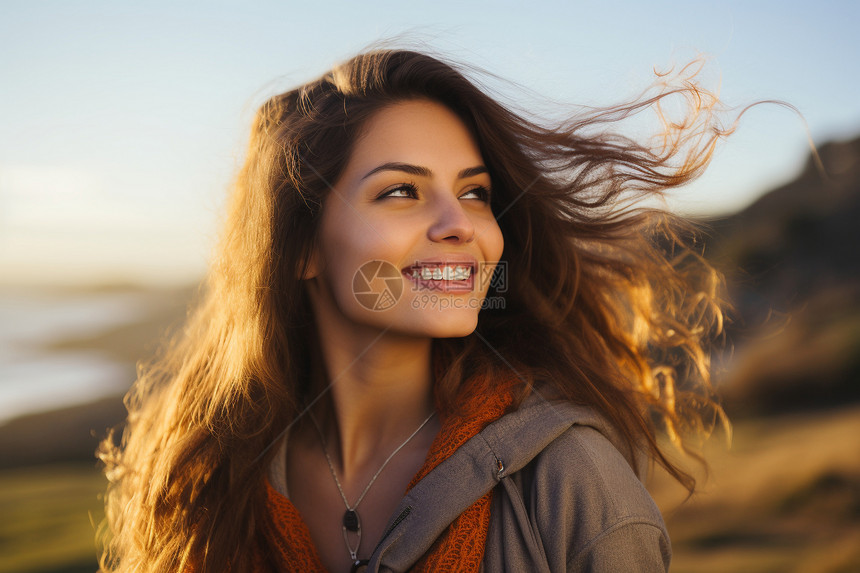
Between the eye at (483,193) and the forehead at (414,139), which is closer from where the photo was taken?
the forehead at (414,139)


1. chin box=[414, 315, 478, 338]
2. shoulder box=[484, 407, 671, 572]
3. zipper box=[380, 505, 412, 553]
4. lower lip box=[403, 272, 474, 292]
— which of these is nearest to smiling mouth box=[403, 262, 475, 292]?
lower lip box=[403, 272, 474, 292]

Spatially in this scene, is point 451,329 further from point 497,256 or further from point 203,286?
point 203,286

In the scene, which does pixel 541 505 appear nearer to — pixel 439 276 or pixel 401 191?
pixel 439 276

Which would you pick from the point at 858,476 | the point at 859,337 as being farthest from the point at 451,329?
the point at 859,337

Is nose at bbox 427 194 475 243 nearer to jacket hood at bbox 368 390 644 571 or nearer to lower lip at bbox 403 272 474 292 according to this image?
lower lip at bbox 403 272 474 292

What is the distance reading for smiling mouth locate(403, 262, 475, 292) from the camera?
2.00m

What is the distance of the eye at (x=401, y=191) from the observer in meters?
2.08

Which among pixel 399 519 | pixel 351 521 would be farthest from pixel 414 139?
pixel 351 521

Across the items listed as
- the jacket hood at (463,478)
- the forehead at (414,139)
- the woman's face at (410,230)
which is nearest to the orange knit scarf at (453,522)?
the jacket hood at (463,478)

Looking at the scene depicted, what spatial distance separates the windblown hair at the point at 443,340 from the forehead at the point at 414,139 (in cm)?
6

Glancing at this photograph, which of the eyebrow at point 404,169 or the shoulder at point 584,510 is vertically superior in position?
the eyebrow at point 404,169

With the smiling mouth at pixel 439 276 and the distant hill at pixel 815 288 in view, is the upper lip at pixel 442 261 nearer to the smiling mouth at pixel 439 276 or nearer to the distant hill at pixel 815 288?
the smiling mouth at pixel 439 276

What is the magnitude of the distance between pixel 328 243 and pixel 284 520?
3.30 ft

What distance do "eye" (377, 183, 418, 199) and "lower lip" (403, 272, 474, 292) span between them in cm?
29
